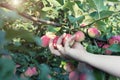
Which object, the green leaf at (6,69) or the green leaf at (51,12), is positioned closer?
the green leaf at (6,69)

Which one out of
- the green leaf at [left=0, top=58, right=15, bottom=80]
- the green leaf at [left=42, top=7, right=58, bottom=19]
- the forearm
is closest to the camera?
the green leaf at [left=0, top=58, right=15, bottom=80]

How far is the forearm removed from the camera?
1.14m

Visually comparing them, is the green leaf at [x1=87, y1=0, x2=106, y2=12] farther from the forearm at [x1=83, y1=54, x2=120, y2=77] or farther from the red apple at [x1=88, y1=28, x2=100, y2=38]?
the forearm at [x1=83, y1=54, x2=120, y2=77]

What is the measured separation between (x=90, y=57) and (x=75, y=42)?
11 cm

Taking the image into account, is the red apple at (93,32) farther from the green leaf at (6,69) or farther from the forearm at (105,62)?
the green leaf at (6,69)

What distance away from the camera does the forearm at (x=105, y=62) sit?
1.14 meters

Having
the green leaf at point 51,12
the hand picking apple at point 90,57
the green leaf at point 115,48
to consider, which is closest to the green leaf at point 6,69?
the hand picking apple at point 90,57

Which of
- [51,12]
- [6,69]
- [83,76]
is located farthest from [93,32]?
[6,69]

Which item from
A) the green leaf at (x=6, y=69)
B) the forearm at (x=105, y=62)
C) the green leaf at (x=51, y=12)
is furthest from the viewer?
the green leaf at (x=51, y=12)

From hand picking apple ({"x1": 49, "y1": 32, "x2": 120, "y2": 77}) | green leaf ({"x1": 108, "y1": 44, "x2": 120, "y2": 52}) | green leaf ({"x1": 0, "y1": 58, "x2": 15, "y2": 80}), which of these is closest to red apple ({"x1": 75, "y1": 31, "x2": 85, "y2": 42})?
hand picking apple ({"x1": 49, "y1": 32, "x2": 120, "y2": 77})

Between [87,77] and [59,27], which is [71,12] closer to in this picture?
[59,27]

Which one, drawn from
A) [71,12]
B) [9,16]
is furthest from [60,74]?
[9,16]

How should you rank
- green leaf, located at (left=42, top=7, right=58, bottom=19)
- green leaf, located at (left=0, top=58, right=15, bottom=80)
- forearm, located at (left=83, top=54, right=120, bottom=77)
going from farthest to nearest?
1. green leaf, located at (left=42, top=7, right=58, bottom=19)
2. forearm, located at (left=83, top=54, right=120, bottom=77)
3. green leaf, located at (left=0, top=58, right=15, bottom=80)

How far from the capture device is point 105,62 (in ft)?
3.82
